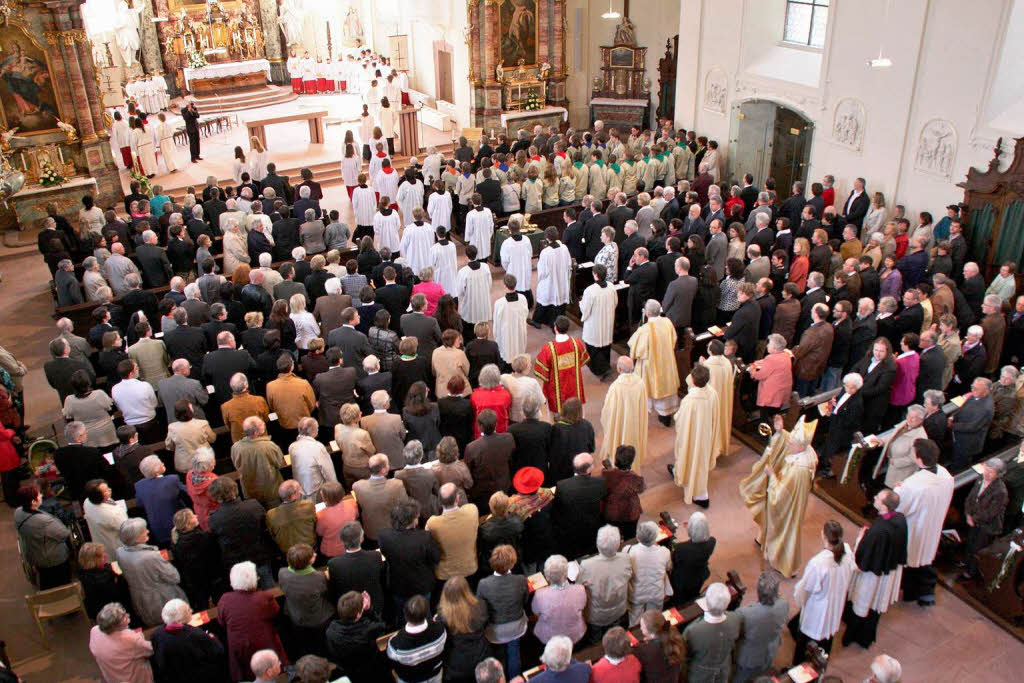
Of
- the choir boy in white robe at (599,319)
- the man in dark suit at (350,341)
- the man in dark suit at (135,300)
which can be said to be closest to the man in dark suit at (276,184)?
the man in dark suit at (135,300)

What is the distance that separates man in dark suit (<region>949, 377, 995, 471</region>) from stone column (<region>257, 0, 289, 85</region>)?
2397 cm

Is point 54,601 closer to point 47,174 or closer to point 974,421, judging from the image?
point 974,421

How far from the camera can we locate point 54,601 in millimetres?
7188

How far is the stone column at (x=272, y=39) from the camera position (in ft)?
85.8

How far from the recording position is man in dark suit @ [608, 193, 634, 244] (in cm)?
1284

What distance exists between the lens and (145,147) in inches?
733

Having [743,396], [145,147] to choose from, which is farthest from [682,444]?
[145,147]

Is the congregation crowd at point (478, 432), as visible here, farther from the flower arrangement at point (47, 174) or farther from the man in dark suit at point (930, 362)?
the flower arrangement at point (47, 174)

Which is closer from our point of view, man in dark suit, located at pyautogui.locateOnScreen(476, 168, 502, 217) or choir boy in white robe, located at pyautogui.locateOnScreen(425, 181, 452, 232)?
choir boy in white robe, located at pyautogui.locateOnScreen(425, 181, 452, 232)

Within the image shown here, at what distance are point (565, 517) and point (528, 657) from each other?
1184 mm

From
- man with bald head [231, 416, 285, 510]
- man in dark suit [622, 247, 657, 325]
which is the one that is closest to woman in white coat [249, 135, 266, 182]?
man in dark suit [622, 247, 657, 325]

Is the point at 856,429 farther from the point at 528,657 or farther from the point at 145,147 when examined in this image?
the point at 145,147

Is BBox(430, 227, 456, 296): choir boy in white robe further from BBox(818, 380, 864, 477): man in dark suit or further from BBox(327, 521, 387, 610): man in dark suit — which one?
BBox(327, 521, 387, 610): man in dark suit

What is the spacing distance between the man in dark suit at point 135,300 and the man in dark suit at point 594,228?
20.6ft
